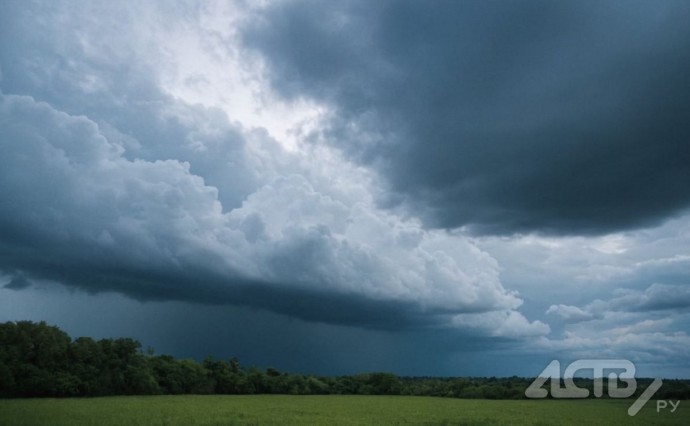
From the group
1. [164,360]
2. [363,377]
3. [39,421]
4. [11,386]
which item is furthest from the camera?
[363,377]

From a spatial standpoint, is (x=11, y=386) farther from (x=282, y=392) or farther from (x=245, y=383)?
(x=282, y=392)

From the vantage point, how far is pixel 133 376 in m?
92.2

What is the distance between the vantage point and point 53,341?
7700 centimetres

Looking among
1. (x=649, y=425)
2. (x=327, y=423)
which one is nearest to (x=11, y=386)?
(x=327, y=423)

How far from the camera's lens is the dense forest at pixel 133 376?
240ft

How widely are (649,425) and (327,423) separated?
105 ft

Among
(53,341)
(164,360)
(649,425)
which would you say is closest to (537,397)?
(649,425)

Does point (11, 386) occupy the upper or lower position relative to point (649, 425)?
lower

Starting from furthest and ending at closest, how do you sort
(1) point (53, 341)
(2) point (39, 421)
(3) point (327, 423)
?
(1) point (53, 341)
(3) point (327, 423)
(2) point (39, 421)

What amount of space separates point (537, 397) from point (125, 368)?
305 feet

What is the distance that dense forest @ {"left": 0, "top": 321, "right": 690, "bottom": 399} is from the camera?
240ft

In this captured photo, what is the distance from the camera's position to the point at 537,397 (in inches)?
4801

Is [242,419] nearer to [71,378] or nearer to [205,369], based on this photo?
[71,378]

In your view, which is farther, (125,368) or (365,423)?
(125,368)
